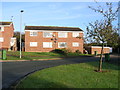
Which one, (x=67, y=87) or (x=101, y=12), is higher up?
(x=101, y=12)

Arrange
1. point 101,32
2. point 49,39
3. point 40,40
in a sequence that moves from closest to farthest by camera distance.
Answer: point 101,32, point 40,40, point 49,39

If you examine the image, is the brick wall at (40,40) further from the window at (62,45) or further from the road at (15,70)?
the road at (15,70)

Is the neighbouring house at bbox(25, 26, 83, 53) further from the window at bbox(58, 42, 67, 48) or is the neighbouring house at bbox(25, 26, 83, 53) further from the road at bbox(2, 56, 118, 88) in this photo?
the road at bbox(2, 56, 118, 88)

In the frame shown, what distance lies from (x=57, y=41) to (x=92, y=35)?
26.4 metres

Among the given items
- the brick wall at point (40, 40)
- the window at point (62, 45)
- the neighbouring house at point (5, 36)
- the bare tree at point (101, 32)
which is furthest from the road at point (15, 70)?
the neighbouring house at point (5, 36)

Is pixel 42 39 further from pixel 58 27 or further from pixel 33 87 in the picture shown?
pixel 33 87

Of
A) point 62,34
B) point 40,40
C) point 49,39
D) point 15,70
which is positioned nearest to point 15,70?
point 15,70

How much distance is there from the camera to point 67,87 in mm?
6410

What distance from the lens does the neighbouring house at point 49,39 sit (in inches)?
1417

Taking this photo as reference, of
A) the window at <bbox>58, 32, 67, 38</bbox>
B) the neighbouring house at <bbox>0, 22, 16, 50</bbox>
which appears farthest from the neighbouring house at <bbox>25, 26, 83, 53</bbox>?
the neighbouring house at <bbox>0, 22, 16, 50</bbox>

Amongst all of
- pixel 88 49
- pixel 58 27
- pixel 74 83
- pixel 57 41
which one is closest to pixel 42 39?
pixel 57 41

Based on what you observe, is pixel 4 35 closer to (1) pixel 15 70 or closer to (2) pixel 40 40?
(2) pixel 40 40

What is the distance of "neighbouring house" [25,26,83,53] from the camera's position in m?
36.0

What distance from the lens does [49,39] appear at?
36844 mm
